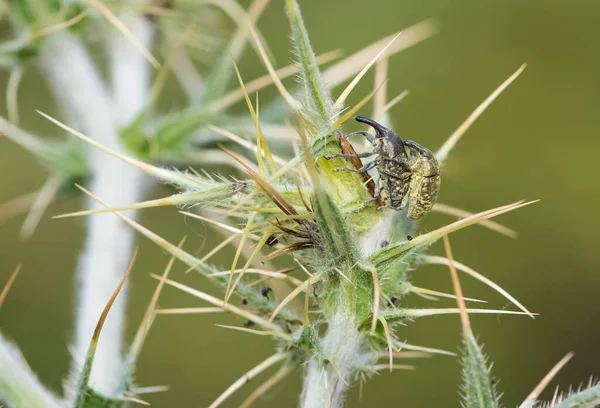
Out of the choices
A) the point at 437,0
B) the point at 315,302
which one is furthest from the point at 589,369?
the point at 315,302

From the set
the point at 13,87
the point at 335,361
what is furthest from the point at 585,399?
the point at 13,87

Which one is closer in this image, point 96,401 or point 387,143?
point 387,143

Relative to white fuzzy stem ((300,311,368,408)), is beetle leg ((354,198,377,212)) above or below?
above

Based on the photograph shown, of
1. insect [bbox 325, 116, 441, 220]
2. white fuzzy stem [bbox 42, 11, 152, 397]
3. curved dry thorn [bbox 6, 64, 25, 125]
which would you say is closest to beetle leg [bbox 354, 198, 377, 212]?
insect [bbox 325, 116, 441, 220]

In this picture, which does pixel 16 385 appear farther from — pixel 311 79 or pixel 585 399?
pixel 585 399

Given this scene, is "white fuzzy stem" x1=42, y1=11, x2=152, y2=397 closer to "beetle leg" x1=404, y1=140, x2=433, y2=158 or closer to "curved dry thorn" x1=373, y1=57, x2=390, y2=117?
"curved dry thorn" x1=373, y1=57, x2=390, y2=117

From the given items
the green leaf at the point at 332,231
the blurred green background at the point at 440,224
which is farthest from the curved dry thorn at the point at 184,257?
the blurred green background at the point at 440,224
